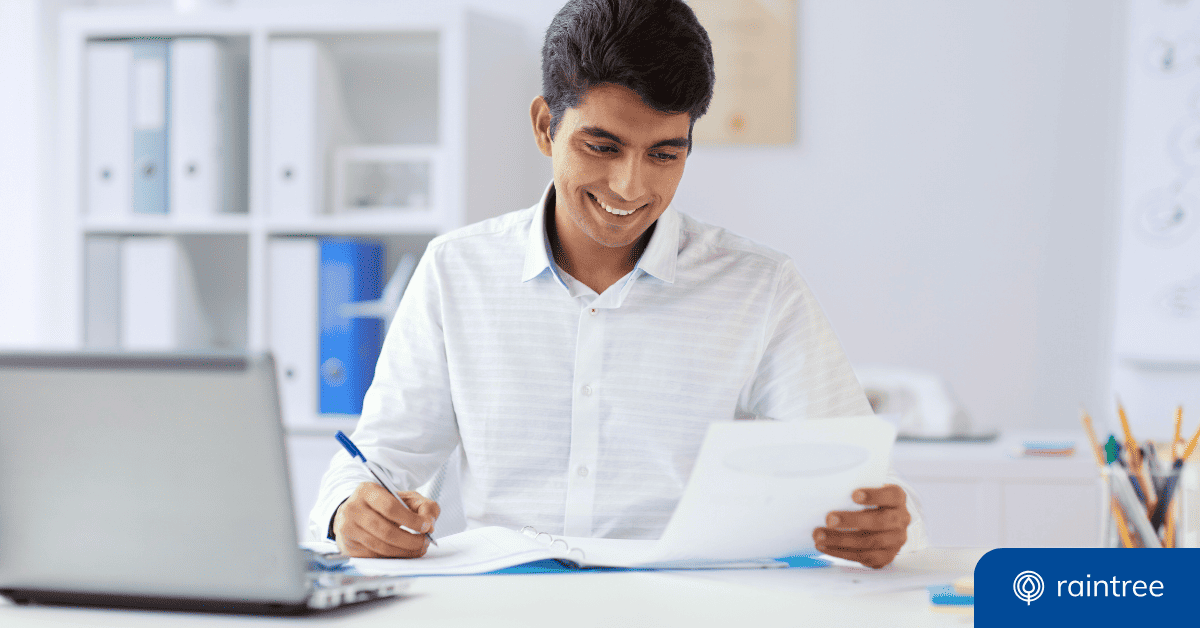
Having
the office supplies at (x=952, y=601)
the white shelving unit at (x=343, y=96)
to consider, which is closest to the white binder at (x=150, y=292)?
the white shelving unit at (x=343, y=96)

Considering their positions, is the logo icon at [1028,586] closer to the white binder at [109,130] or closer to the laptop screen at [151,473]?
the laptop screen at [151,473]

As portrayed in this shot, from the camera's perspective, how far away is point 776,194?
220 centimetres

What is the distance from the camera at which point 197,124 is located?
202 centimetres

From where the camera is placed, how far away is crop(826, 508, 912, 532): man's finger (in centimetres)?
83

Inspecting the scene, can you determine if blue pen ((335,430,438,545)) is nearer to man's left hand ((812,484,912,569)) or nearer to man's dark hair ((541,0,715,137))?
man's left hand ((812,484,912,569))

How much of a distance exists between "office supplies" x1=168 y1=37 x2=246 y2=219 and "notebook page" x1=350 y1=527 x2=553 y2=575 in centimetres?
141

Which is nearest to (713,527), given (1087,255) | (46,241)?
(1087,255)

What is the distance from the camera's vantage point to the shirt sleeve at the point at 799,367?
115cm

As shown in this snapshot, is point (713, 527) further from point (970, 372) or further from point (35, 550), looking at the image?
point (970, 372)

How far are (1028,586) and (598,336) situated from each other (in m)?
0.66

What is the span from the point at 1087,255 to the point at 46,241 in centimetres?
242

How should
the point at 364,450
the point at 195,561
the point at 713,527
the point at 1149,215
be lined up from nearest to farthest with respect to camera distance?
the point at 195,561 < the point at 713,527 < the point at 364,450 < the point at 1149,215

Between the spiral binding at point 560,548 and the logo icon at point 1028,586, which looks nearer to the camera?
the logo icon at point 1028,586

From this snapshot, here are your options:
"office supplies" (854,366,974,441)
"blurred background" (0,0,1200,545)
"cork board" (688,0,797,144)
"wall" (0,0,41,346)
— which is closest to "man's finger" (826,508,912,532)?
"office supplies" (854,366,974,441)
